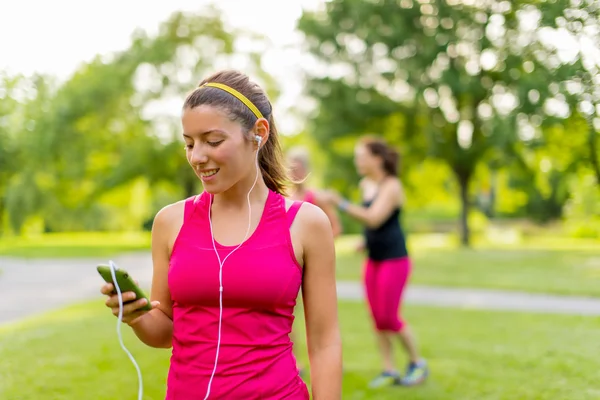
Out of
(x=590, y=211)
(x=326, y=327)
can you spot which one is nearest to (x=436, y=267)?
(x=590, y=211)

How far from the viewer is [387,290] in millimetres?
5516

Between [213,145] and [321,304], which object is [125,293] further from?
[321,304]

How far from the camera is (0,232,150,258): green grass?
17.2 ft

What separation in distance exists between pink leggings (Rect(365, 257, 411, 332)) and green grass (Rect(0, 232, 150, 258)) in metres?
2.84

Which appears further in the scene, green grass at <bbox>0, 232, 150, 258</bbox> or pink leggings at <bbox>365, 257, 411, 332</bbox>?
pink leggings at <bbox>365, 257, 411, 332</bbox>

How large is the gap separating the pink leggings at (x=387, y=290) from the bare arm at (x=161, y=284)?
3468mm

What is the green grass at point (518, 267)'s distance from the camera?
4416 mm

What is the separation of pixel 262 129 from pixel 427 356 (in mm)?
5199

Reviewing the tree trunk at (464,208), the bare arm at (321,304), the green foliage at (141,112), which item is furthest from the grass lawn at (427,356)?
the tree trunk at (464,208)

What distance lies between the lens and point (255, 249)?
2029 millimetres

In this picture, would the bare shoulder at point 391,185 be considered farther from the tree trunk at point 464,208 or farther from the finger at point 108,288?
the tree trunk at point 464,208

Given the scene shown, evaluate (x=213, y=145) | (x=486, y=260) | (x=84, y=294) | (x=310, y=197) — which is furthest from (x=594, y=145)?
(x=486, y=260)

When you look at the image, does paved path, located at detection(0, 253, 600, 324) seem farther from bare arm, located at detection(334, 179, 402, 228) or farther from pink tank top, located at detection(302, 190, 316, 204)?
pink tank top, located at detection(302, 190, 316, 204)

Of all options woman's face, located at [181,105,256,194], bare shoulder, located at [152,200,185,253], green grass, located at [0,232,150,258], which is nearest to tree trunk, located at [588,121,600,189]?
woman's face, located at [181,105,256,194]
